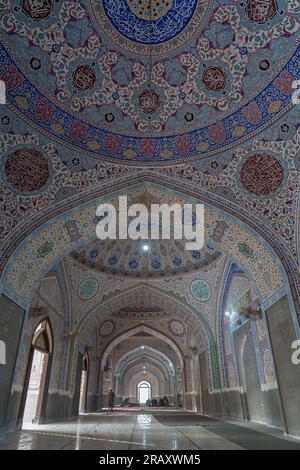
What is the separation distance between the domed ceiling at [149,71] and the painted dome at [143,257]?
4.41 metres

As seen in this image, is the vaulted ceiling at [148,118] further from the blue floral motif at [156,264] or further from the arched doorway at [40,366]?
the blue floral motif at [156,264]

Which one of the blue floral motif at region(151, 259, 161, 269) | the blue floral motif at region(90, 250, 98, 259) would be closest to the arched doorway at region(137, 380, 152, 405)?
the blue floral motif at region(151, 259, 161, 269)

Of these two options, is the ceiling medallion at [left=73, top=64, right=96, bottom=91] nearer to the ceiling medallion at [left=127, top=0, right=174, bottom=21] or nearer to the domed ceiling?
the domed ceiling

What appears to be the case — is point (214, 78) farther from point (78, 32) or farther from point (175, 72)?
point (78, 32)

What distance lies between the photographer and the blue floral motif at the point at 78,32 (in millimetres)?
4883

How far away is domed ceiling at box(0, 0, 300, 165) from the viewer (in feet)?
15.6

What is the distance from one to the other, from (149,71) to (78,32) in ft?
4.24

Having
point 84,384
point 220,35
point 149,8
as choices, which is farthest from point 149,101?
point 84,384

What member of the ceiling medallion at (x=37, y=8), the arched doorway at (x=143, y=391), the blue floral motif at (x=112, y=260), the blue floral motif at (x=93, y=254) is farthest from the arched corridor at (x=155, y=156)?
the arched doorway at (x=143, y=391)

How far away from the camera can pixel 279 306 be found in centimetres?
559

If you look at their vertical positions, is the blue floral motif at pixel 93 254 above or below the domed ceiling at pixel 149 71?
below

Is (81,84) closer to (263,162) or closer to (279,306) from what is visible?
(263,162)

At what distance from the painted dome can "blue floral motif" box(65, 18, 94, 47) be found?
5.76 meters
